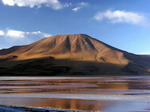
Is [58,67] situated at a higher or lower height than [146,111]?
higher

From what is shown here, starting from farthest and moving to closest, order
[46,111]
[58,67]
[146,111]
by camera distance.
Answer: [58,67] < [146,111] < [46,111]

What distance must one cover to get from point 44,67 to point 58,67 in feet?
31.7

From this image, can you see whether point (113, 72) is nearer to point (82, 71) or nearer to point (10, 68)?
point (82, 71)

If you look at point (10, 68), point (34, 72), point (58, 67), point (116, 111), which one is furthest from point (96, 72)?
point (116, 111)

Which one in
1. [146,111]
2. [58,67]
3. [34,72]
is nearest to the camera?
[146,111]

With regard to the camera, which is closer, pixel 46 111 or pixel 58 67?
pixel 46 111

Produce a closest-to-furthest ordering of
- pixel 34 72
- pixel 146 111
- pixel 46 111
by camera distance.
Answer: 1. pixel 46 111
2. pixel 146 111
3. pixel 34 72

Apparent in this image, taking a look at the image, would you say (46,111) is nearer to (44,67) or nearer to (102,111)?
(102,111)

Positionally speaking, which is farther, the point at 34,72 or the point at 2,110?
the point at 34,72

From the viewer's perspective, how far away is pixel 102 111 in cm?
1980

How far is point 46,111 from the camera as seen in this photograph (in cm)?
1642

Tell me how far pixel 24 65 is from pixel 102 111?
183m

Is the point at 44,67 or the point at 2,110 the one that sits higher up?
the point at 44,67

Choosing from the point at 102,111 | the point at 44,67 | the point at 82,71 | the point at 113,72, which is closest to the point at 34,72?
the point at 44,67
